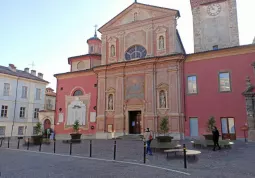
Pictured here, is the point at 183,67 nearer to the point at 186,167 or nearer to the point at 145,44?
the point at 145,44

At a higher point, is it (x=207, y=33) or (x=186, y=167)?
(x=207, y=33)

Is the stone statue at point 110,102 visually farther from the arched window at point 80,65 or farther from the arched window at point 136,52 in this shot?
the arched window at point 80,65

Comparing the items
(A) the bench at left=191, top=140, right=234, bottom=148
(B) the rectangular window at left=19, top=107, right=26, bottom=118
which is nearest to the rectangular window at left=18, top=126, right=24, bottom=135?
(B) the rectangular window at left=19, top=107, right=26, bottom=118

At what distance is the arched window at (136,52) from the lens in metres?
25.9

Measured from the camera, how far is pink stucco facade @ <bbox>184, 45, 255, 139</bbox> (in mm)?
20016

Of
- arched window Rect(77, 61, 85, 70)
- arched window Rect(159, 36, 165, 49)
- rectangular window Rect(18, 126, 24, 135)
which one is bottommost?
rectangular window Rect(18, 126, 24, 135)

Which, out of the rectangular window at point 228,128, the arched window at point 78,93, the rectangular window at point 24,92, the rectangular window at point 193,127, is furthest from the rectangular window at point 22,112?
the rectangular window at point 228,128

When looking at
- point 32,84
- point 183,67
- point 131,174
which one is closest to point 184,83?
point 183,67

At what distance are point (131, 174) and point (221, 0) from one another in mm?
29464

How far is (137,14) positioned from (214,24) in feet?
36.0

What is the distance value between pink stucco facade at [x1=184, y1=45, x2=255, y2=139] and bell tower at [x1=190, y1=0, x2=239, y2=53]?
8.07 meters

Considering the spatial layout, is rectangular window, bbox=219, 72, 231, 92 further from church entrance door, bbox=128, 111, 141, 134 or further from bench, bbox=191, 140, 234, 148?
church entrance door, bbox=128, 111, 141, 134

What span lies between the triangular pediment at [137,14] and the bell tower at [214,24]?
6619 millimetres

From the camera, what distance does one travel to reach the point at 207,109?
21.2 m
